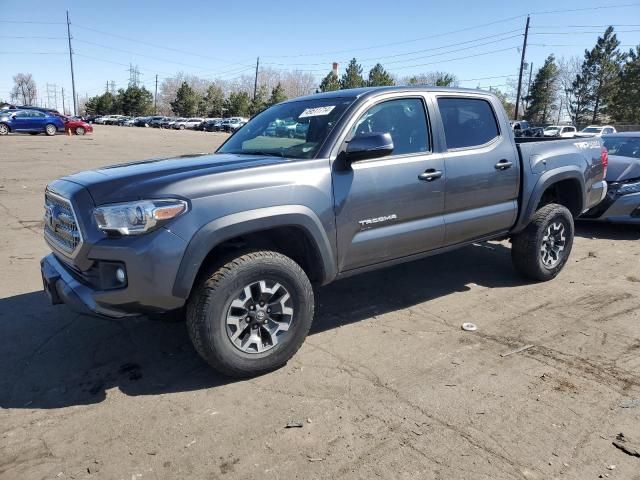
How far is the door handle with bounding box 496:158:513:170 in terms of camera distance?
4.66 meters

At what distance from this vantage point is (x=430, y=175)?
4.09 m

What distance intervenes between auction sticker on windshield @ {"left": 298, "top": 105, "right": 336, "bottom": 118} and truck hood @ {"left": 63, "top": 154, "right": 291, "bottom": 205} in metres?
0.56

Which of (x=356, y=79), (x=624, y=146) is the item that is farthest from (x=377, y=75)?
(x=624, y=146)

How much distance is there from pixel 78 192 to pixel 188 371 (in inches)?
54.8

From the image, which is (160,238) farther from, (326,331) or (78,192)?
(326,331)

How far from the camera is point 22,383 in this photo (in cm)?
329

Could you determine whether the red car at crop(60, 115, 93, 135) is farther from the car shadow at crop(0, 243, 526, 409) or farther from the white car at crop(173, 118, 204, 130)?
the white car at crop(173, 118, 204, 130)

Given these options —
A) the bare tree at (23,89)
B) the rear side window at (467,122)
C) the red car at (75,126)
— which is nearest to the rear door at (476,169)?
the rear side window at (467,122)

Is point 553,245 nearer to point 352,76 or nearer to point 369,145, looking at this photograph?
point 369,145

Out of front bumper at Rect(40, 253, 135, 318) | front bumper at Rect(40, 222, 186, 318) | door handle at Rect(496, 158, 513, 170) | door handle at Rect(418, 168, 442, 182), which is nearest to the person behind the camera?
front bumper at Rect(40, 222, 186, 318)

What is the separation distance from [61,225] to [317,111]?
208cm

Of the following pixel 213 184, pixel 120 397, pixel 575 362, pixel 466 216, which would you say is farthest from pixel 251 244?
pixel 575 362

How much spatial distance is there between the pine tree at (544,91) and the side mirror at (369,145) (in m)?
69.5

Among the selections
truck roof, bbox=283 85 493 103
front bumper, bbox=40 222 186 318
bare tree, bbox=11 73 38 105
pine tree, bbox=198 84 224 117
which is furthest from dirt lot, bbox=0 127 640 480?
bare tree, bbox=11 73 38 105
